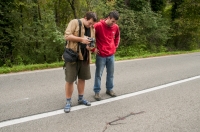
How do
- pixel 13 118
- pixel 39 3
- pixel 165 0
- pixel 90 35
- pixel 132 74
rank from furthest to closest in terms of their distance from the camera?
pixel 165 0, pixel 39 3, pixel 132 74, pixel 90 35, pixel 13 118

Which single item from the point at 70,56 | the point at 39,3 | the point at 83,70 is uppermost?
the point at 39,3

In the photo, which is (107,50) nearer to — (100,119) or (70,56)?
(70,56)

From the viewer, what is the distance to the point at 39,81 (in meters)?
5.84

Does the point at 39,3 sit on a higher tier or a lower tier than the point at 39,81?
higher

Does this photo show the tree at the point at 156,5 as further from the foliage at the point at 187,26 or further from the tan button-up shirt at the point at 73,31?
the tan button-up shirt at the point at 73,31

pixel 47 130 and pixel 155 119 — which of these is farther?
pixel 155 119

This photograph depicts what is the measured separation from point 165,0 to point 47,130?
800 inches

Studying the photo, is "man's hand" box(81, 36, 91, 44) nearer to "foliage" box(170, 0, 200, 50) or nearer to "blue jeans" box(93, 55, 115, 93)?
"blue jeans" box(93, 55, 115, 93)

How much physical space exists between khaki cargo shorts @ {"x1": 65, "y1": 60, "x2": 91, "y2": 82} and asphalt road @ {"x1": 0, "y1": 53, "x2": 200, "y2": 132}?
2.11 ft

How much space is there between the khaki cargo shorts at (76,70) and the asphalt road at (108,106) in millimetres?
643

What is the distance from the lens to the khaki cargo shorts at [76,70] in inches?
149

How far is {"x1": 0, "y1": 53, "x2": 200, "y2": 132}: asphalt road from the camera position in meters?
3.37

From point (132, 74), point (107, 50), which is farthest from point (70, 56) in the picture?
point (132, 74)

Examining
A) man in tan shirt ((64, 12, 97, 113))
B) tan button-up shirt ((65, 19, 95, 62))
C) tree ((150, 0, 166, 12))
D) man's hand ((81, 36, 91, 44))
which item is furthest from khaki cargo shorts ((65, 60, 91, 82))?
tree ((150, 0, 166, 12))
